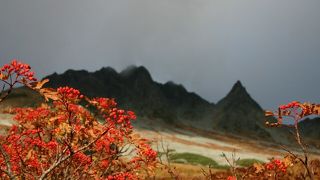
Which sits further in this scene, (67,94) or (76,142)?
(76,142)

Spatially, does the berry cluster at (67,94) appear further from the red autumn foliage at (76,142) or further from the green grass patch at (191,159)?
the green grass patch at (191,159)

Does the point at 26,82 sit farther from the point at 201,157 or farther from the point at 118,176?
the point at 201,157

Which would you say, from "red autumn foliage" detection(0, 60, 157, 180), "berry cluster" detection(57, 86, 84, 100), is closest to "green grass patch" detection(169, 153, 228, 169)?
"red autumn foliage" detection(0, 60, 157, 180)

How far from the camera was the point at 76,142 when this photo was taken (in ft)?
49.5

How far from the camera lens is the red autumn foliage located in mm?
9555

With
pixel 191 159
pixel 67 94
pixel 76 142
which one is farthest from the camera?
pixel 191 159

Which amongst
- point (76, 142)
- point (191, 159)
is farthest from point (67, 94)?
point (191, 159)

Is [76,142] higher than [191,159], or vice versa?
[191,159]

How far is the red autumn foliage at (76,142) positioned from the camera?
955 cm

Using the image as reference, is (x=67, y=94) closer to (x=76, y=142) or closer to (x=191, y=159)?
(x=76, y=142)

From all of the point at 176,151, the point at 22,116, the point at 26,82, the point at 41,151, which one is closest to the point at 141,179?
the point at 41,151

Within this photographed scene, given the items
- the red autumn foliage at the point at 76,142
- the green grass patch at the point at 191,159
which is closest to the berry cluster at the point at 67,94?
the red autumn foliage at the point at 76,142

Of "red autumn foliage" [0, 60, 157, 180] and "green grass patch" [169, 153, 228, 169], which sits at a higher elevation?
"green grass patch" [169, 153, 228, 169]

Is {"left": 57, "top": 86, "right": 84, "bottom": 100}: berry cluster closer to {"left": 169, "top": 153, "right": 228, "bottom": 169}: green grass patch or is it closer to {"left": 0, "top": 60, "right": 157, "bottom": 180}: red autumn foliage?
{"left": 0, "top": 60, "right": 157, "bottom": 180}: red autumn foliage
